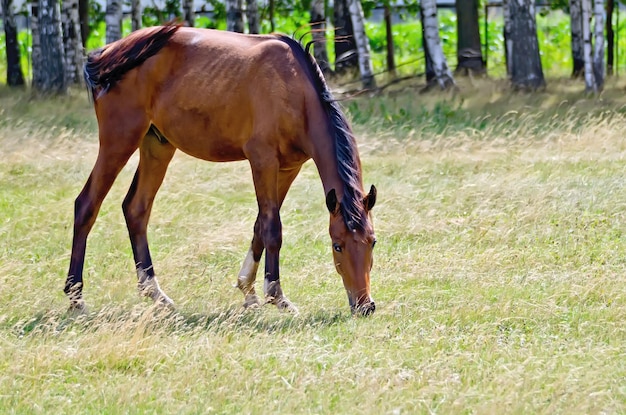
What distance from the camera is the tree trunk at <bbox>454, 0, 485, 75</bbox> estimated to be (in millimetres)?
21780

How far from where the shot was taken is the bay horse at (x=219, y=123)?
25.1 feet

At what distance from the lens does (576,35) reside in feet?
78.2

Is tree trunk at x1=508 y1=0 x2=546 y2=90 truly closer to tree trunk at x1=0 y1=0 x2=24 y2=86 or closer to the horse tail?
tree trunk at x1=0 y1=0 x2=24 y2=86

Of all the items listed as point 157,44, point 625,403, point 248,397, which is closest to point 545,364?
point 625,403

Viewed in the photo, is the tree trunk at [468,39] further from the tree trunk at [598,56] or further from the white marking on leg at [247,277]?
the white marking on leg at [247,277]

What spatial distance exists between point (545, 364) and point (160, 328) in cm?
234

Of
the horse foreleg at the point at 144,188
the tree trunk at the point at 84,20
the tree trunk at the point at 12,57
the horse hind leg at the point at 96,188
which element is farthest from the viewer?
the tree trunk at the point at 84,20

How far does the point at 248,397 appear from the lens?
5.73m

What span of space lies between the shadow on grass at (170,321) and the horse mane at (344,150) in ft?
2.25

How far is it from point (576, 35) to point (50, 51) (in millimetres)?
11125

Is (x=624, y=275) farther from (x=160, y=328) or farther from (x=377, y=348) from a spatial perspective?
(x=160, y=328)

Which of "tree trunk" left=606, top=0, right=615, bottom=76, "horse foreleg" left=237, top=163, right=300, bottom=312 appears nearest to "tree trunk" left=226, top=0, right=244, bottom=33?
"tree trunk" left=606, top=0, right=615, bottom=76

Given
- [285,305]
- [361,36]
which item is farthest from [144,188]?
[361,36]

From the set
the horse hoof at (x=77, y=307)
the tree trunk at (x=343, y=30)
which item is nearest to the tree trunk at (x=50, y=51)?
the tree trunk at (x=343, y=30)
